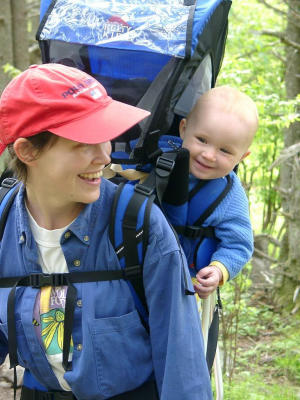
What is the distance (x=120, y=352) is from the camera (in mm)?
1813

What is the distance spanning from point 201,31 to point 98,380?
4.34ft

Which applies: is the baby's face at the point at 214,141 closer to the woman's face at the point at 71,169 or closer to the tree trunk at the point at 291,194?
the woman's face at the point at 71,169

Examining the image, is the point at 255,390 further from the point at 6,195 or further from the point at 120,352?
the point at 6,195

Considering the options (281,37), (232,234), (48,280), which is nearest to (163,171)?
(232,234)

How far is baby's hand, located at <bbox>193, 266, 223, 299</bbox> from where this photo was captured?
7.00 ft

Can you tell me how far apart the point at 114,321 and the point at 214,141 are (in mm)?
878

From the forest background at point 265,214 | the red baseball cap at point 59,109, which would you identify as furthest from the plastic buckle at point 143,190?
the forest background at point 265,214

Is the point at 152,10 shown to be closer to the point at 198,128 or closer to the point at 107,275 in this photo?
the point at 198,128

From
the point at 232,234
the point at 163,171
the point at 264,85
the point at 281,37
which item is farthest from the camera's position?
the point at 281,37

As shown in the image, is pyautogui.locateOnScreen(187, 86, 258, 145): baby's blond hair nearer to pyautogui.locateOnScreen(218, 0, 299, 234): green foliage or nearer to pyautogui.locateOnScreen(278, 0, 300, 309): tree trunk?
pyautogui.locateOnScreen(278, 0, 300, 309): tree trunk

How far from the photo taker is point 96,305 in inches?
71.0

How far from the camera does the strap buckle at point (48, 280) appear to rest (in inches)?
72.4

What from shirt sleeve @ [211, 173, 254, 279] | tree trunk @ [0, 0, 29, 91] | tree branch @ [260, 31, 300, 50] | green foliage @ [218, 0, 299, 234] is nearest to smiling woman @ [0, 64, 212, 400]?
shirt sleeve @ [211, 173, 254, 279]

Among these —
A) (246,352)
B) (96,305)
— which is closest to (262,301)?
(246,352)
